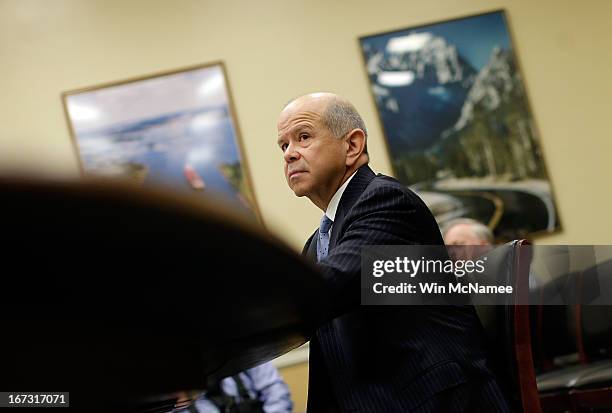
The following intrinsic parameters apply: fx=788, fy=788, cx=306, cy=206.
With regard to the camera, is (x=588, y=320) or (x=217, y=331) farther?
(x=588, y=320)

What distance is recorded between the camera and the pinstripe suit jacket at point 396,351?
1619mm

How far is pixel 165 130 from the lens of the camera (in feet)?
19.2

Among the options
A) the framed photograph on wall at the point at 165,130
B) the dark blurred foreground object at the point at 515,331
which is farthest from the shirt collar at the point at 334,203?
the framed photograph on wall at the point at 165,130

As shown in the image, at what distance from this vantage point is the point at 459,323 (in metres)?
1.78

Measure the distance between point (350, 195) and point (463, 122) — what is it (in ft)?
14.5

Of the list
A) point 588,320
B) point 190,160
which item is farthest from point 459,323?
point 190,160

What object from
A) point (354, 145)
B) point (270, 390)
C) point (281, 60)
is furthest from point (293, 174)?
point (281, 60)

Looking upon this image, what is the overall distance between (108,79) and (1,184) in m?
5.46

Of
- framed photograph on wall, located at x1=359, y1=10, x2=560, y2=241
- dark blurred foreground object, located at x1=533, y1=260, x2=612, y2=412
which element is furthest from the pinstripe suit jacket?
framed photograph on wall, located at x1=359, y1=10, x2=560, y2=241

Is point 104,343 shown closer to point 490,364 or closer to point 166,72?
point 490,364

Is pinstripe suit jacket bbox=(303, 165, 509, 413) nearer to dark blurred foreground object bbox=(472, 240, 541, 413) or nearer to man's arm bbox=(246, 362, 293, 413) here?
dark blurred foreground object bbox=(472, 240, 541, 413)

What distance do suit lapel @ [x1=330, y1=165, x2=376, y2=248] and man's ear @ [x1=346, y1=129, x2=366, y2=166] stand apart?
1.4 inches

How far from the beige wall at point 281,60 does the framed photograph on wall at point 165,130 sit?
0.10m

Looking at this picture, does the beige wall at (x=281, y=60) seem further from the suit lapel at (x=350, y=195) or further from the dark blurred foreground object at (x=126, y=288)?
the dark blurred foreground object at (x=126, y=288)
